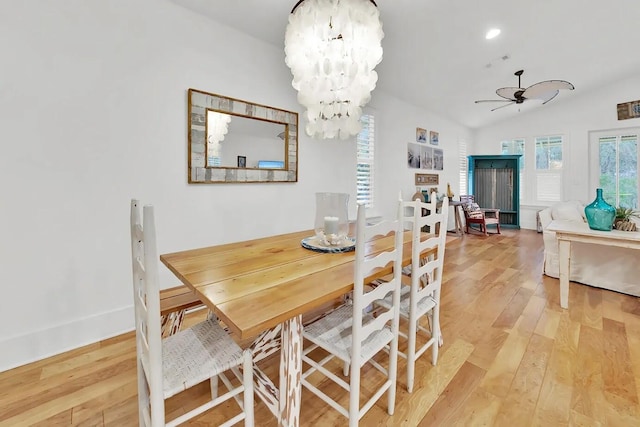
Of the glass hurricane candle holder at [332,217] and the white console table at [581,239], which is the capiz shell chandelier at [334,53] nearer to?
the glass hurricane candle holder at [332,217]

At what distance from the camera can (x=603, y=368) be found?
1.68 metres

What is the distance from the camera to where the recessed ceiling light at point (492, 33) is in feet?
9.87

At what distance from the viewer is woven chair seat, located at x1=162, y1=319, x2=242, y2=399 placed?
98 cm

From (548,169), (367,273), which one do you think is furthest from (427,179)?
(367,273)

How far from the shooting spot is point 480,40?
317 centimetres

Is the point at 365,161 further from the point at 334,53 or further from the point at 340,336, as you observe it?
the point at 340,336

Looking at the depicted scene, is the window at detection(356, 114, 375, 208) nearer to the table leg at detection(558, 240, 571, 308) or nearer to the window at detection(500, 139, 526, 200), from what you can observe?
the table leg at detection(558, 240, 571, 308)

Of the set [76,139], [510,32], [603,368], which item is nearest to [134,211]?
[76,139]

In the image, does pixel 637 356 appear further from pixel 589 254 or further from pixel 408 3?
pixel 408 3

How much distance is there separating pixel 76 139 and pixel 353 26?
73.8 inches

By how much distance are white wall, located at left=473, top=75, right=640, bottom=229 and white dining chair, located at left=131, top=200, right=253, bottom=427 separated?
718cm

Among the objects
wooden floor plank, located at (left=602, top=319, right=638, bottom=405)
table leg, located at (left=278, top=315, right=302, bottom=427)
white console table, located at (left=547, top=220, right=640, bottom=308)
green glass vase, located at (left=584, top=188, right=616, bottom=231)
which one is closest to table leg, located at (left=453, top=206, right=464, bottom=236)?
white console table, located at (left=547, top=220, right=640, bottom=308)

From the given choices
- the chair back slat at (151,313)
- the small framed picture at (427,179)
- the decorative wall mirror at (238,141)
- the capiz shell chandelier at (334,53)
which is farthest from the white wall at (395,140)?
the chair back slat at (151,313)

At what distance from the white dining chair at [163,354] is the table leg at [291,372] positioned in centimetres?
14
